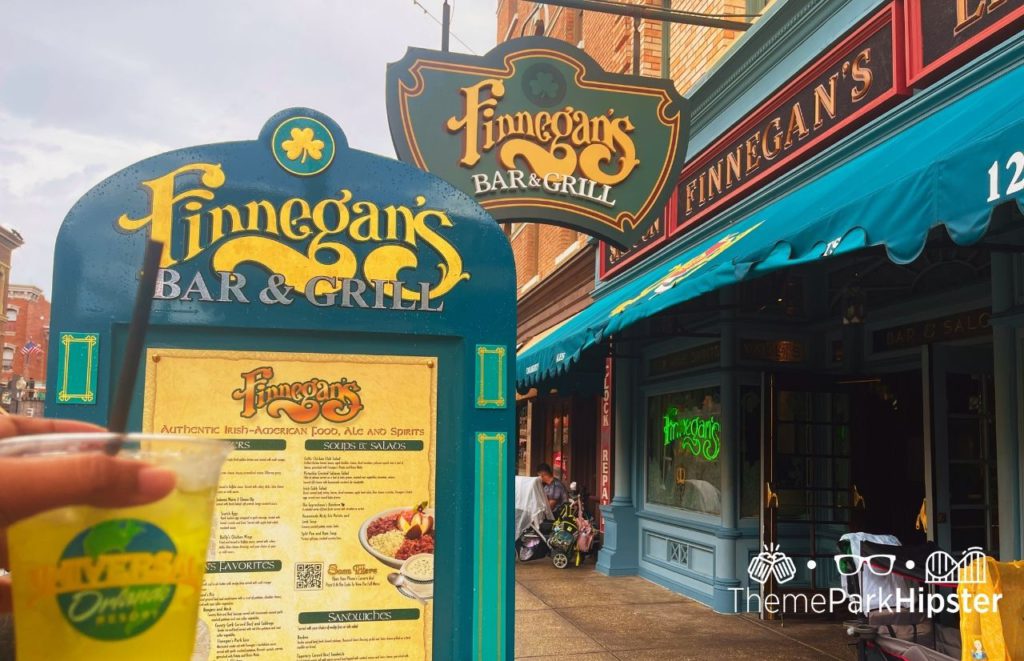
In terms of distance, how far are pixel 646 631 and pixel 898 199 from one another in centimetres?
500

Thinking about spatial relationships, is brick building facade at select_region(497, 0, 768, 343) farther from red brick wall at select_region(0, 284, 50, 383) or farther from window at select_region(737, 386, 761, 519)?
red brick wall at select_region(0, 284, 50, 383)

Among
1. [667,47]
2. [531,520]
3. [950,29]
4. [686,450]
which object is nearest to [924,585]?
[950,29]

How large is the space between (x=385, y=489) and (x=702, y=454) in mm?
7233

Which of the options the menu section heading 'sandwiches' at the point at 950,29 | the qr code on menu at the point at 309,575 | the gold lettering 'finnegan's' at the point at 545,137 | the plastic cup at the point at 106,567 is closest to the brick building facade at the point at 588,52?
the menu section heading 'sandwiches' at the point at 950,29

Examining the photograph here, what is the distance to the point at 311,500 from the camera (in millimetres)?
2752

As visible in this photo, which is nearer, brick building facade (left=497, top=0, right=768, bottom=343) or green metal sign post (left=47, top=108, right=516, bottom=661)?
green metal sign post (left=47, top=108, right=516, bottom=661)

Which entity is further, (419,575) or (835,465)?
(835,465)

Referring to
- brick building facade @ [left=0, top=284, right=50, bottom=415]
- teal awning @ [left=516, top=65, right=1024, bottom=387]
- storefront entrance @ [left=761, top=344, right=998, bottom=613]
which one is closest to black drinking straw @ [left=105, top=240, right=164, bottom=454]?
teal awning @ [left=516, top=65, right=1024, bottom=387]

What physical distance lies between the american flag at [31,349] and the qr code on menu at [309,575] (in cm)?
6361

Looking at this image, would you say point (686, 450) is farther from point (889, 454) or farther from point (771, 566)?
point (889, 454)

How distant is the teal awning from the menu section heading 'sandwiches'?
0.31 metres

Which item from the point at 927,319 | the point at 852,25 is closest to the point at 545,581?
the point at 927,319

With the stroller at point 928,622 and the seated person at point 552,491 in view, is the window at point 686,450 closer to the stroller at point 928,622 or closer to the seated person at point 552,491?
the seated person at point 552,491

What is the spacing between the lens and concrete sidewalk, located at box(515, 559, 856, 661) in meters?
6.88
